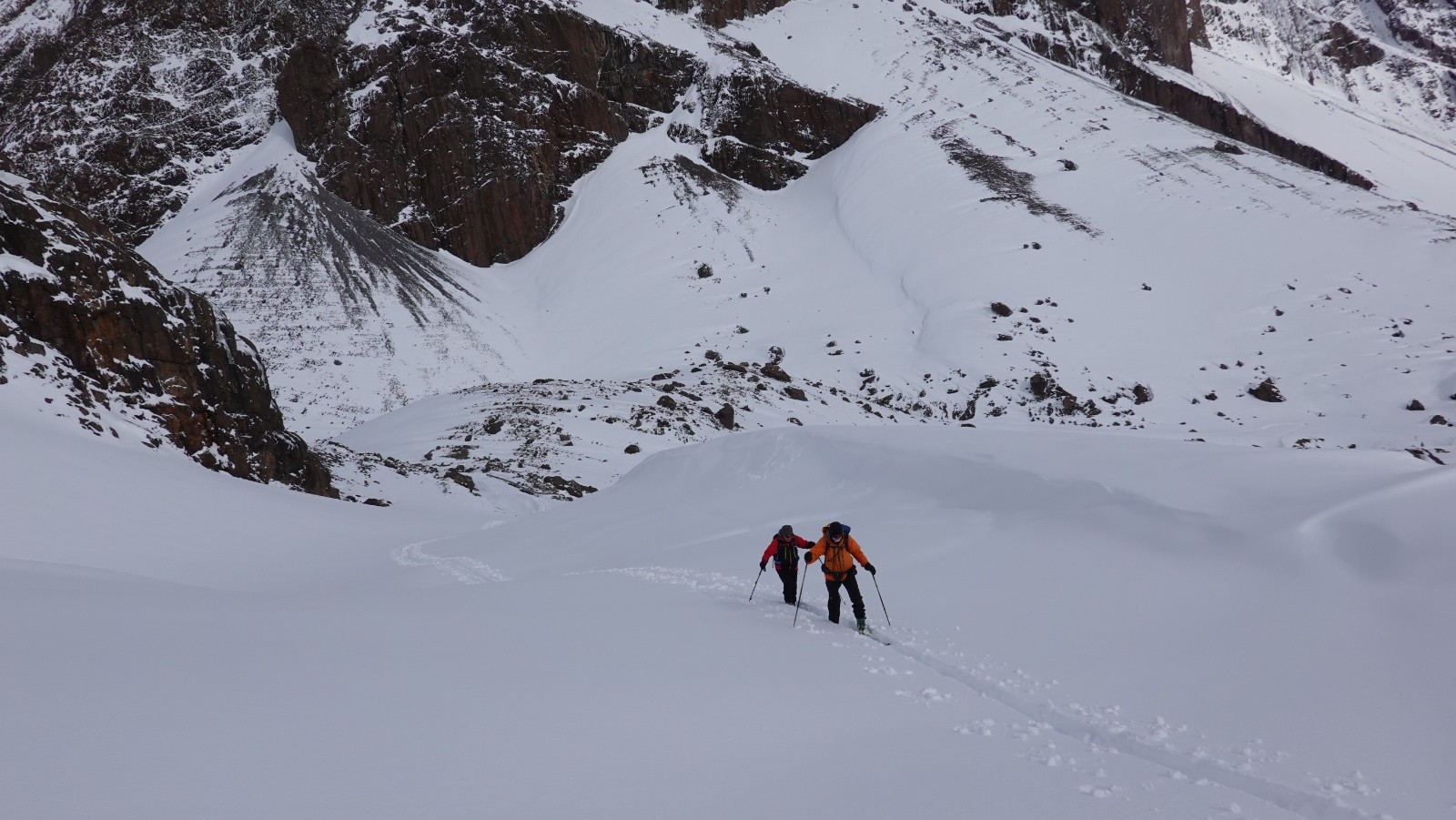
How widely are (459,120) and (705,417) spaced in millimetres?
46875

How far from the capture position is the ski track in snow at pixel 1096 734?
14.3 feet

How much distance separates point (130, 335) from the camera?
1825 centimetres

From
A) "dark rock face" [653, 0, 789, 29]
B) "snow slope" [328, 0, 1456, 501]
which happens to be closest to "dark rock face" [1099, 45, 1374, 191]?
"snow slope" [328, 0, 1456, 501]

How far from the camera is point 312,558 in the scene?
1358 cm

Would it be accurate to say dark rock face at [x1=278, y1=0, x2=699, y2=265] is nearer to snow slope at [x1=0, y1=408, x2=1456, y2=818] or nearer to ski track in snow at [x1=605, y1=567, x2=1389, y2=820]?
snow slope at [x1=0, y1=408, x2=1456, y2=818]

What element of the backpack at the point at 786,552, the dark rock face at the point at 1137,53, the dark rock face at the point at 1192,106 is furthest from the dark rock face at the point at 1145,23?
the backpack at the point at 786,552

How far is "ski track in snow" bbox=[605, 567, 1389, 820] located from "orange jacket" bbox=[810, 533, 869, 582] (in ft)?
3.07

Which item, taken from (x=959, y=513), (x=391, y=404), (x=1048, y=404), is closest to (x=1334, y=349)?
(x=1048, y=404)

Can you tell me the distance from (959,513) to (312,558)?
11.3 m

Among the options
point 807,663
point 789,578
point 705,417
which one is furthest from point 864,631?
point 705,417

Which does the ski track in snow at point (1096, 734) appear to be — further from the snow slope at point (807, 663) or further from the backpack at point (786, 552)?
the backpack at point (786, 552)

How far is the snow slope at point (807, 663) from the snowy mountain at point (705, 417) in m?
0.05

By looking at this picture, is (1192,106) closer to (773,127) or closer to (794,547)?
(773,127)

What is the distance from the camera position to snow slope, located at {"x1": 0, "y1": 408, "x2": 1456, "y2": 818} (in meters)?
3.47
